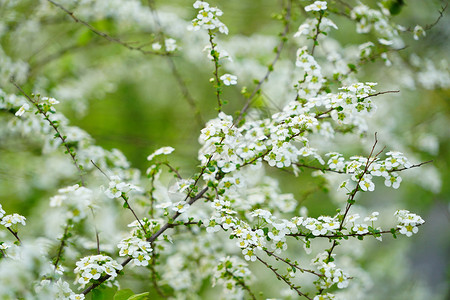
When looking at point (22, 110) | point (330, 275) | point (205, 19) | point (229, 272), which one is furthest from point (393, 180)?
point (22, 110)

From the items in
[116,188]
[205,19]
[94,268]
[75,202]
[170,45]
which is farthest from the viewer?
[170,45]

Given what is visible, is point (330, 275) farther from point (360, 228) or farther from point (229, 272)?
point (229, 272)

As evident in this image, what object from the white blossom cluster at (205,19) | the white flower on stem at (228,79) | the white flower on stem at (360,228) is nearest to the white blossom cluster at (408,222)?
the white flower on stem at (360,228)

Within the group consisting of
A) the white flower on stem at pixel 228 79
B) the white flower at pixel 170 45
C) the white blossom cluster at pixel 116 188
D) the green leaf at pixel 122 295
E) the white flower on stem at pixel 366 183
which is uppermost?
the white flower at pixel 170 45

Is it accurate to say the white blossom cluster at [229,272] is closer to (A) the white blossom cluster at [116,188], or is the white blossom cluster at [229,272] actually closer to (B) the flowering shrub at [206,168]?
(B) the flowering shrub at [206,168]

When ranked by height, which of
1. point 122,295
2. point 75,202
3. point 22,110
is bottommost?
point 122,295

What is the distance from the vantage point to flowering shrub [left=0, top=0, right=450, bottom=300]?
1.40 meters

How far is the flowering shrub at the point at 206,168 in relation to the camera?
1.40 m

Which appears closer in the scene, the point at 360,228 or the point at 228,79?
the point at 360,228

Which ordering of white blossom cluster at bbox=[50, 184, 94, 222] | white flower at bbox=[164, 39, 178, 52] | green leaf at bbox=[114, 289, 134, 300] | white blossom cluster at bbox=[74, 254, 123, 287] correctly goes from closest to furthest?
white blossom cluster at bbox=[74, 254, 123, 287] < green leaf at bbox=[114, 289, 134, 300] < white blossom cluster at bbox=[50, 184, 94, 222] < white flower at bbox=[164, 39, 178, 52]

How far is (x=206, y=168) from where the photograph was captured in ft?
4.85

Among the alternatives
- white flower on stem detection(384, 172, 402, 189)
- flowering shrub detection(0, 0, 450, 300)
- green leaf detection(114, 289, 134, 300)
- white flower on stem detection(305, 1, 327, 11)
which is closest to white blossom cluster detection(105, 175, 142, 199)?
flowering shrub detection(0, 0, 450, 300)

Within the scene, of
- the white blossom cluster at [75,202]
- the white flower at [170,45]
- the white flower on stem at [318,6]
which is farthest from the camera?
the white flower at [170,45]

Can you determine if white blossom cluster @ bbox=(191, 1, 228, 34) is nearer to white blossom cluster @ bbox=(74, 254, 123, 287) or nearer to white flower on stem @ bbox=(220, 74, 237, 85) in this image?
white flower on stem @ bbox=(220, 74, 237, 85)
